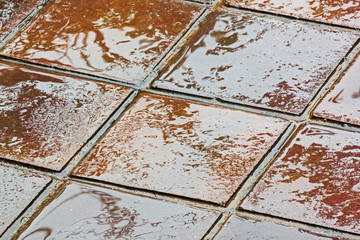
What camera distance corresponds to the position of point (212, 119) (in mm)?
2264

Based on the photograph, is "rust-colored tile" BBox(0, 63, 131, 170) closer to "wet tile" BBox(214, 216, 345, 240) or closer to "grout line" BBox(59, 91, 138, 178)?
"grout line" BBox(59, 91, 138, 178)

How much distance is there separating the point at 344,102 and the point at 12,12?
129cm

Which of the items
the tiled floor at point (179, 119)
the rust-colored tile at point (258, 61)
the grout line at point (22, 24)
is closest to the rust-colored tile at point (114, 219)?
the tiled floor at point (179, 119)

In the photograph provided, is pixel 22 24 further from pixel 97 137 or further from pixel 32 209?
pixel 32 209

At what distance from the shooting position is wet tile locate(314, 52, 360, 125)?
2.25m

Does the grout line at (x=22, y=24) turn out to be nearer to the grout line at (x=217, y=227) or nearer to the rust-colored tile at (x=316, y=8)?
the rust-colored tile at (x=316, y=8)

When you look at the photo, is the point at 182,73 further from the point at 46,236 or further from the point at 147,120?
the point at 46,236

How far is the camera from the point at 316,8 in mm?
2760

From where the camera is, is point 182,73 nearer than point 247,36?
Yes

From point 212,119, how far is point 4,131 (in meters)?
0.62

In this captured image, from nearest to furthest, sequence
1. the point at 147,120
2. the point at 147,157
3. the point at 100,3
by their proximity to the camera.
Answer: the point at 147,157, the point at 147,120, the point at 100,3

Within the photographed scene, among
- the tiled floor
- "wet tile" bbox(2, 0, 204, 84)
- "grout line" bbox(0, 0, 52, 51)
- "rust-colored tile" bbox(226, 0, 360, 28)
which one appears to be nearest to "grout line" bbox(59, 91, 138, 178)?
the tiled floor

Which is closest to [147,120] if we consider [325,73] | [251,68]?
[251,68]

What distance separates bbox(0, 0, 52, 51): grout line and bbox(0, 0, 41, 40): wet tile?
0.05ft
